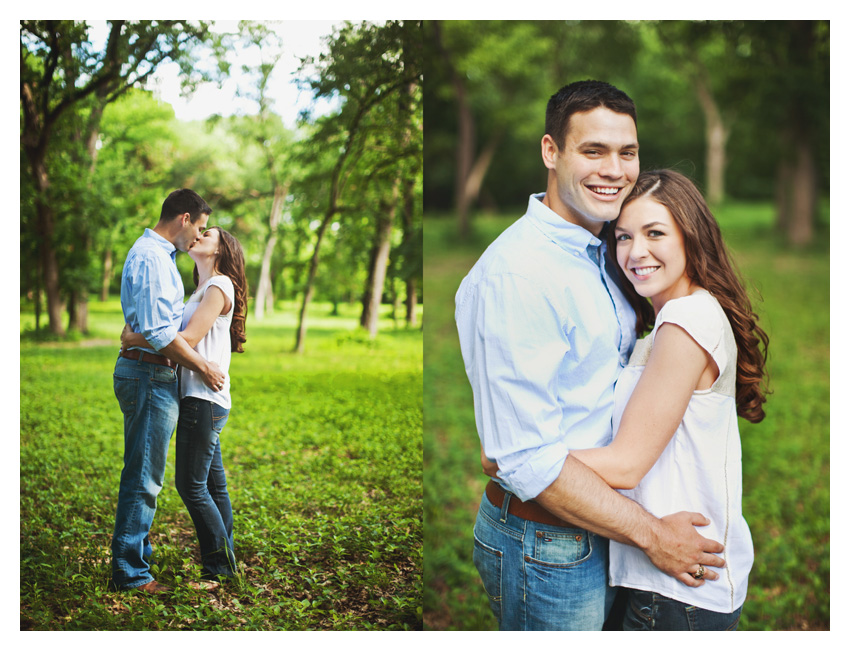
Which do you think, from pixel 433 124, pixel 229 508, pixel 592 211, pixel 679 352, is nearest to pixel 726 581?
pixel 679 352

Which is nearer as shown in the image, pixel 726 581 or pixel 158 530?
pixel 726 581

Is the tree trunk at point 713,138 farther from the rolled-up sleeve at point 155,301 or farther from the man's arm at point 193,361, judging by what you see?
the rolled-up sleeve at point 155,301

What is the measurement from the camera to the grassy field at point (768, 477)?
3.84 m

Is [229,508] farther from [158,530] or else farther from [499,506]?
[499,506]

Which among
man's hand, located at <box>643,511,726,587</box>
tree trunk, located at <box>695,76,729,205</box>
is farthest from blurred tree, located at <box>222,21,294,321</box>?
tree trunk, located at <box>695,76,729,205</box>

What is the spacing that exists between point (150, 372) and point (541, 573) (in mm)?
1761

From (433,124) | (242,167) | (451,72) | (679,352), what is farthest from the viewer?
(433,124)

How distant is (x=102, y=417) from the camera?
9.85ft

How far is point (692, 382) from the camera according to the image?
199cm

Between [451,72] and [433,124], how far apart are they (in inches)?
165

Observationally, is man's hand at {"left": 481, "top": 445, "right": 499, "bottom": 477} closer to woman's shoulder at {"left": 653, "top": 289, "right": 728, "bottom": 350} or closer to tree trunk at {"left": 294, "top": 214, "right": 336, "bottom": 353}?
woman's shoulder at {"left": 653, "top": 289, "right": 728, "bottom": 350}

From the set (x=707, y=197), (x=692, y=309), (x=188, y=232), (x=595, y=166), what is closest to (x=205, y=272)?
(x=188, y=232)

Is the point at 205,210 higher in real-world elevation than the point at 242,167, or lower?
lower

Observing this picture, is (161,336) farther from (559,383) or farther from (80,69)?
(559,383)
